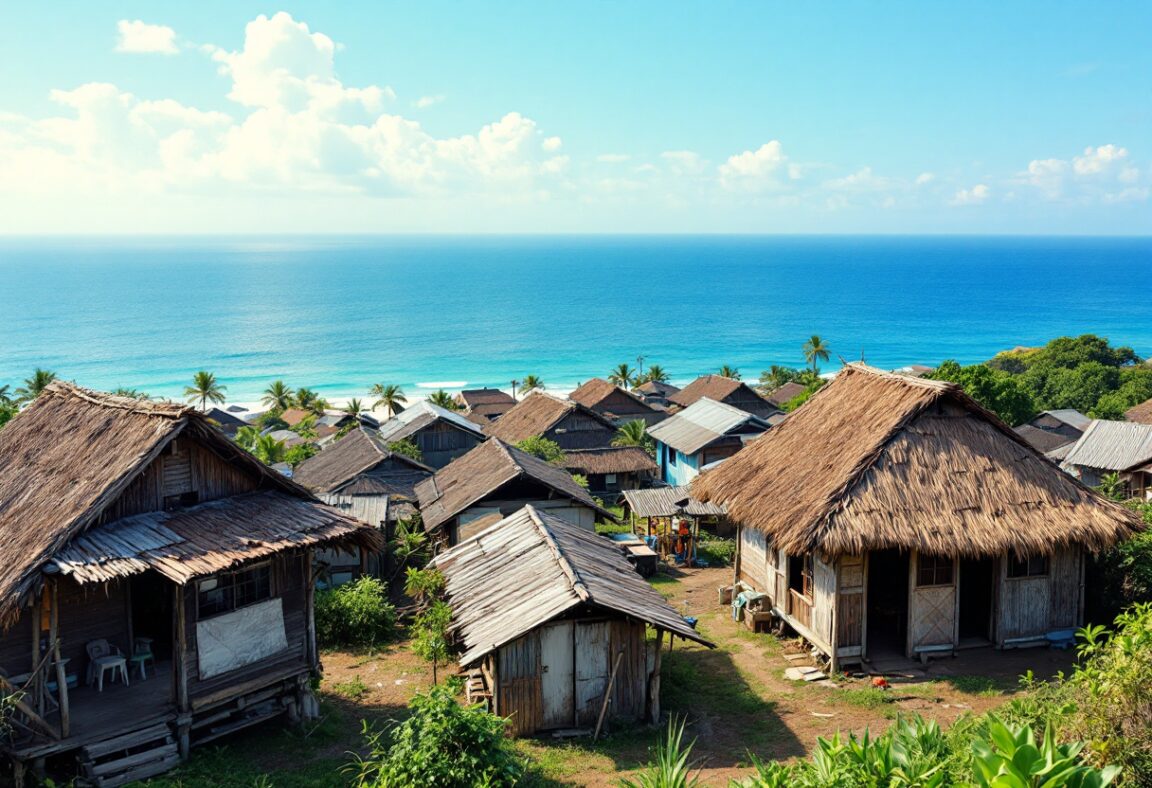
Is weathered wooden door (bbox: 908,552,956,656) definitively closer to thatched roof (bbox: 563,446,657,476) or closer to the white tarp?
the white tarp

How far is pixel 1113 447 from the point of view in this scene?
34.3m

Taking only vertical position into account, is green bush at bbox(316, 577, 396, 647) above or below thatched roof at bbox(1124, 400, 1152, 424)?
below

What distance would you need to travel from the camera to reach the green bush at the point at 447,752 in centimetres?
1087

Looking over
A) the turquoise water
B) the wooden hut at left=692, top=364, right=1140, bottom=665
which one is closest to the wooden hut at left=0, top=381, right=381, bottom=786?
the wooden hut at left=692, top=364, right=1140, bottom=665

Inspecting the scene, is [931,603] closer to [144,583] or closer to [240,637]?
[240,637]

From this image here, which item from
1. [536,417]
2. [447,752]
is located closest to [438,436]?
[536,417]

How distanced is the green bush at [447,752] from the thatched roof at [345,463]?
56.6ft

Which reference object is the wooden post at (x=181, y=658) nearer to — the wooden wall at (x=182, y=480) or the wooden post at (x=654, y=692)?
the wooden wall at (x=182, y=480)

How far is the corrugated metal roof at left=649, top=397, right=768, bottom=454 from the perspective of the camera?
38188 millimetres

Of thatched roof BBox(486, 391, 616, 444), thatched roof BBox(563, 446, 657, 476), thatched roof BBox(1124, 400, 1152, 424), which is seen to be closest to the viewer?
thatched roof BBox(563, 446, 657, 476)

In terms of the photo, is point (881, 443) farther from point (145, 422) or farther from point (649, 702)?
point (145, 422)

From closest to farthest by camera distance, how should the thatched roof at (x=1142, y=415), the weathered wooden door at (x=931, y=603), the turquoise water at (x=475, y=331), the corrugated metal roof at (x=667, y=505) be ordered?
the weathered wooden door at (x=931, y=603) → the corrugated metal roof at (x=667, y=505) → the thatched roof at (x=1142, y=415) → the turquoise water at (x=475, y=331)

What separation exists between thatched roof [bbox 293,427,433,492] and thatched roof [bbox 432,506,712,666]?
10604 mm

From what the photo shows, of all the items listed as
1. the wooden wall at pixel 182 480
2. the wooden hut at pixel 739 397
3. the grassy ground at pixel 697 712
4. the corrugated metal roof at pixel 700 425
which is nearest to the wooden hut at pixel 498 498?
the grassy ground at pixel 697 712
